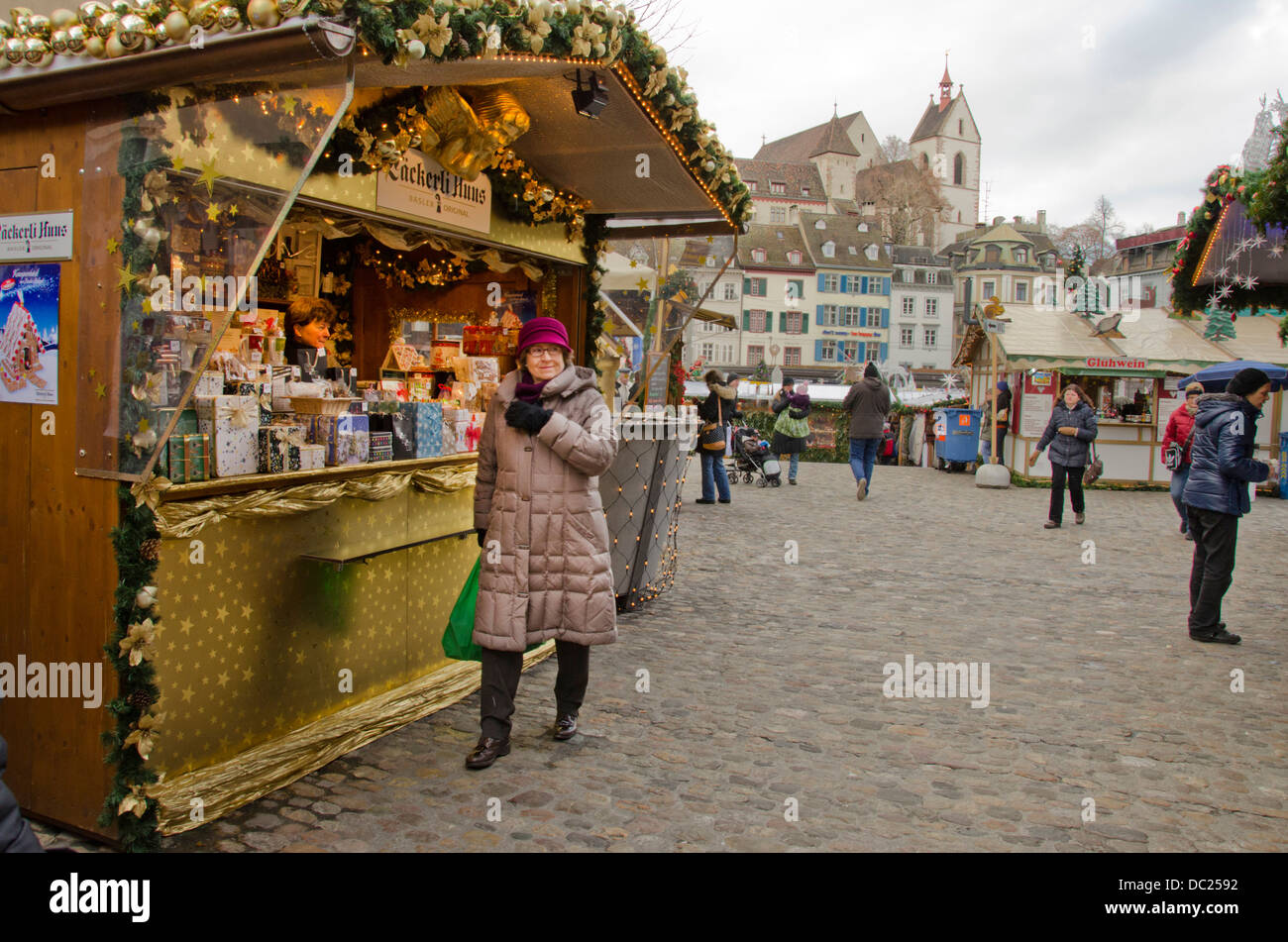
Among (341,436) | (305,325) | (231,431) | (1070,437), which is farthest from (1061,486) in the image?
(231,431)

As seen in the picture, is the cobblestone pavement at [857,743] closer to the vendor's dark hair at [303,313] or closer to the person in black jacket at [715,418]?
the vendor's dark hair at [303,313]

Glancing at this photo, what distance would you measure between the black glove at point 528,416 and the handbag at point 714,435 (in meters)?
9.80

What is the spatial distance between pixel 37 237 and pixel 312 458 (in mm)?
1354

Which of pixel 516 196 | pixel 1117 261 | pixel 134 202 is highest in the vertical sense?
pixel 1117 261

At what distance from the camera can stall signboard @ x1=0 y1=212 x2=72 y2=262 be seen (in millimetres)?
3439

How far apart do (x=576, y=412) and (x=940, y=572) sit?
5.91 m

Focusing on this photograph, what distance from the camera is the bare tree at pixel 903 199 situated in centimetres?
8269

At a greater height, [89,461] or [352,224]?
[352,224]

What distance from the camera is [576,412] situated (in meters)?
4.29

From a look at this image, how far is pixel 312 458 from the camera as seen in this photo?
170 inches

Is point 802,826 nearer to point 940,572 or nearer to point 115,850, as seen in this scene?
point 115,850

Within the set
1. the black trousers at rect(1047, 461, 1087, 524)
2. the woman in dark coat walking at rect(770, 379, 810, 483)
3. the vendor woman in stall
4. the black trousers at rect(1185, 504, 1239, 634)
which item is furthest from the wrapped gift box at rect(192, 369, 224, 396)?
the woman in dark coat walking at rect(770, 379, 810, 483)

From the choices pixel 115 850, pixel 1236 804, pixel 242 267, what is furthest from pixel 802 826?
pixel 242 267

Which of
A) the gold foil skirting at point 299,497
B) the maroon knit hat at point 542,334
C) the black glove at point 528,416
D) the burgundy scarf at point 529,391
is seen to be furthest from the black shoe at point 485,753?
the maroon knit hat at point 542,334
